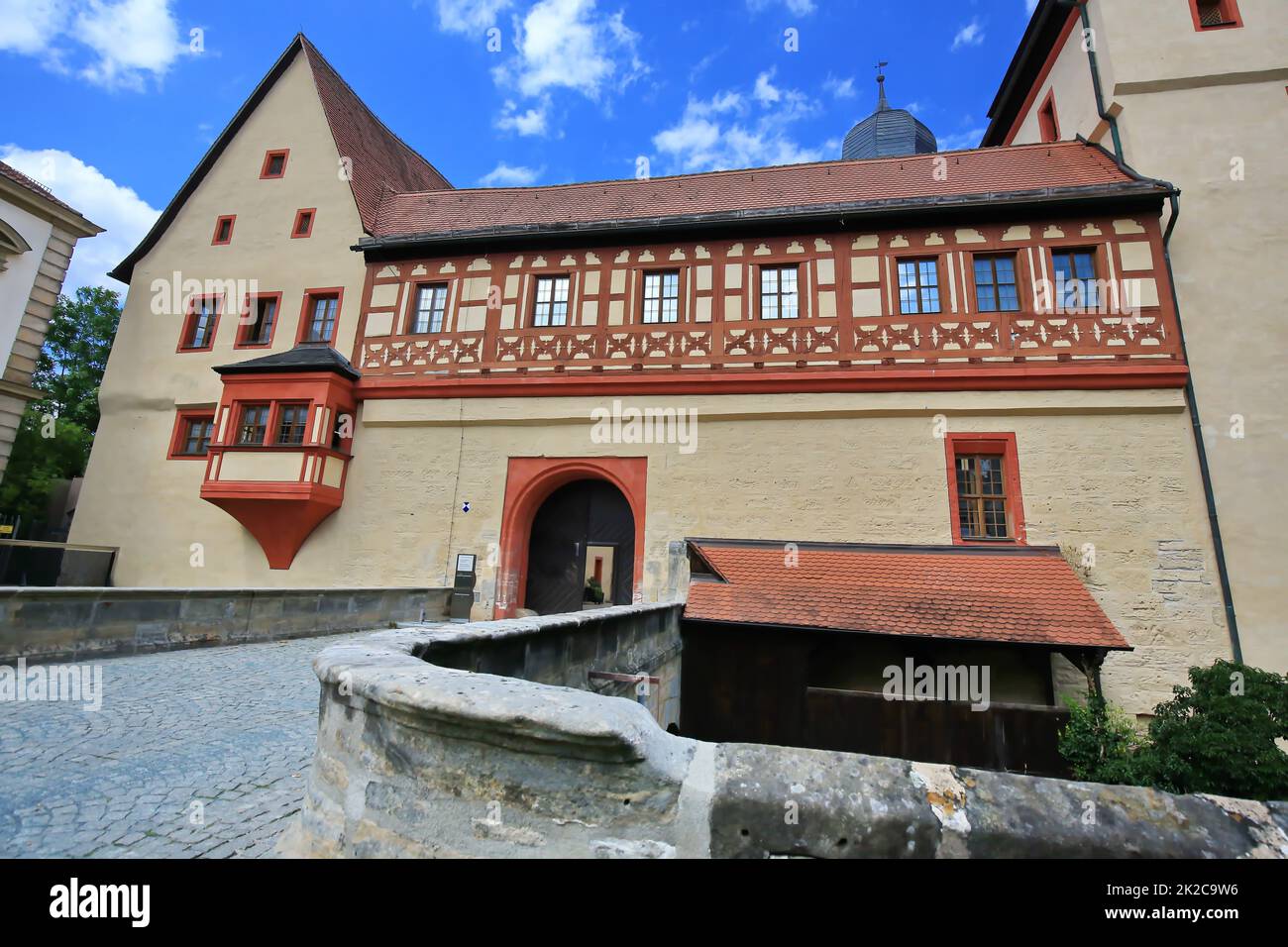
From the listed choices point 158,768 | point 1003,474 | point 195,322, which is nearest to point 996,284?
point 1003,474

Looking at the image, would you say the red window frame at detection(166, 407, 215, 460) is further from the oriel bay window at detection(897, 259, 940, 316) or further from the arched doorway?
the oriel bay window at detection(897, 259, 940, 316)

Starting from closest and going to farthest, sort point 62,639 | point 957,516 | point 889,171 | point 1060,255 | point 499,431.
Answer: point 62,639
point 957,516
point 1060,255
point 499,431
point 889,171

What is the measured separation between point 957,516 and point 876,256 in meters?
5.23

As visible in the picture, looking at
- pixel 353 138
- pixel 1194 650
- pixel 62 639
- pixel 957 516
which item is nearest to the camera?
pixel 62 639

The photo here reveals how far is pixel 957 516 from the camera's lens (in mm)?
10242

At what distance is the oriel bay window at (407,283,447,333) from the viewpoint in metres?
13.1

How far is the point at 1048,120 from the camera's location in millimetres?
15320

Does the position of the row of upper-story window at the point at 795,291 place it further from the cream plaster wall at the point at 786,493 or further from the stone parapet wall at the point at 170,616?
the stone parapet wall at the point at 170,616

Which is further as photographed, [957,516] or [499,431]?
[499,431]

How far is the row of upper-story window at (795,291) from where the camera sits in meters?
10.9

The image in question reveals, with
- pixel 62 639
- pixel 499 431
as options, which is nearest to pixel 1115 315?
pixel 499 431

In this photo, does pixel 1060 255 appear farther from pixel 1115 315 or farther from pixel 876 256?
pixel 876 256

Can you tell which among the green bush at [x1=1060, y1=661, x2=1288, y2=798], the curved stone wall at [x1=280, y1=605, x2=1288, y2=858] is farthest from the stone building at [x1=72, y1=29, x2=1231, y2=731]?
the curved stone wall at [x1=280, y1=605, x2=1288, y2=858]

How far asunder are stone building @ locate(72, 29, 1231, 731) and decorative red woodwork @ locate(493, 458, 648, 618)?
0.06m
